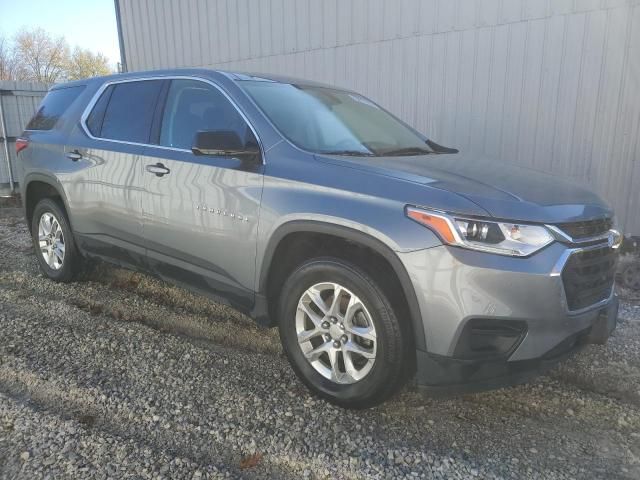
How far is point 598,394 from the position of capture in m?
3.07

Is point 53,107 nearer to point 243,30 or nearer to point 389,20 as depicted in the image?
point 389,20

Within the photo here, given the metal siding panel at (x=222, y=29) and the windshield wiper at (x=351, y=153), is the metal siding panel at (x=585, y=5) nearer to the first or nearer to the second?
the windshield wiper at (x=351, y=153)

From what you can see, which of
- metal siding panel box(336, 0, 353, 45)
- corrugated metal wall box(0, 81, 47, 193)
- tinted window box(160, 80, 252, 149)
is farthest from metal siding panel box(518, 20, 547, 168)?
corrugated metal wall box(0, 81, 47, 193)

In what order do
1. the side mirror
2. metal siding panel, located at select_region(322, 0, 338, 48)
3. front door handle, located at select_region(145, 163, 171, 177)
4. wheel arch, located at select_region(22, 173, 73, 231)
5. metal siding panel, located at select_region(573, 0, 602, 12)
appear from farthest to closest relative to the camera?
metal siding panel, located at select_region(322, 0, 338, 48) < metal siding panel, located at select_region(573, 0, 602, 12) < wheel arch, located at select_region(22, 173, 73, 231) < front door handle, located at select_region(145, 163, 171, 177) < the side mirror

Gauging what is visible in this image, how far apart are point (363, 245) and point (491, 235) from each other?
2.01ft

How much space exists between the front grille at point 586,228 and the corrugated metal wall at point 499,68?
3.05m

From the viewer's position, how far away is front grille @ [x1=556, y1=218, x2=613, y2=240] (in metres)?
2.48

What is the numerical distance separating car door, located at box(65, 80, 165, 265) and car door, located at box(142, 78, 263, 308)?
0.51 feet

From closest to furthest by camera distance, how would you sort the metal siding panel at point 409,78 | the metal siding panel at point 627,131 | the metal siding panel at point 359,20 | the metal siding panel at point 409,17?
the metal siding panel at point 627,131
the metal siding panel at point 409,17
the metal siding panel at point 409,78
the metal siding panel at point 359,20

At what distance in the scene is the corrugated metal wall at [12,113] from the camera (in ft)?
37.0

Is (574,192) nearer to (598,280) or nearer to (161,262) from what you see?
(598,280)

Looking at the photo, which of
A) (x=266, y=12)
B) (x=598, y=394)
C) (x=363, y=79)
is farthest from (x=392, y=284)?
(x=266, y=12)

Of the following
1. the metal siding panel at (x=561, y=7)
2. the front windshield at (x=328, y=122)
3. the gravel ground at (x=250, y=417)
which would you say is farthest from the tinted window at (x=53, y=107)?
the metal siding panel at (x=561, y=7)

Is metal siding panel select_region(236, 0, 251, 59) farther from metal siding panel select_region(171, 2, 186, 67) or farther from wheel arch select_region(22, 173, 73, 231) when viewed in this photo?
wheel arch select_region(22, 173, 73, 231)
